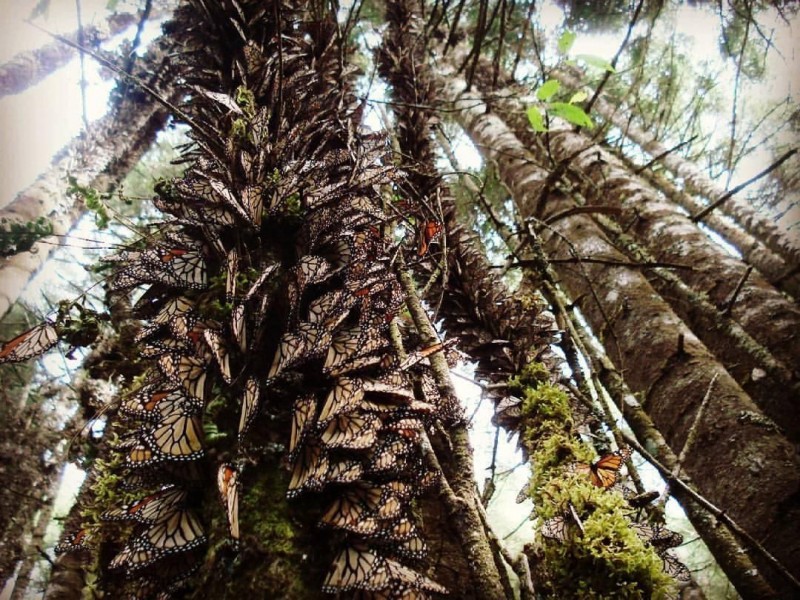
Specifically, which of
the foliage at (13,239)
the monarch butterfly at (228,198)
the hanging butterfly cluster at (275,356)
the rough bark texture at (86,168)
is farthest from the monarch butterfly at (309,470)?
the rough bark texture at (86,168)

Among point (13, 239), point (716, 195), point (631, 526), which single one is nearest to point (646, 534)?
point (631, 526)

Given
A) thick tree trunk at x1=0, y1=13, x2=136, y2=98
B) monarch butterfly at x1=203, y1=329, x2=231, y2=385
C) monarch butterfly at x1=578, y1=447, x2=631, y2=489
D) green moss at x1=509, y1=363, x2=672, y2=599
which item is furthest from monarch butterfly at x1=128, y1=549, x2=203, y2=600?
thick tree trunk at x1=0, y1=13, x2=136, y2=98

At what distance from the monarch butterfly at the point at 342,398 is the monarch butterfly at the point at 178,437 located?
27 centimetres

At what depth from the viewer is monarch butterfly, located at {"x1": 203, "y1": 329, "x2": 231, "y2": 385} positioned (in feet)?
3.30

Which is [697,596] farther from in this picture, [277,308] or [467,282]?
[277,308]

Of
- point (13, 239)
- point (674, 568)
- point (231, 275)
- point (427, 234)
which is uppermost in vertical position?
point (13, 239)

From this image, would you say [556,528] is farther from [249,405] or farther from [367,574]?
[249,405]

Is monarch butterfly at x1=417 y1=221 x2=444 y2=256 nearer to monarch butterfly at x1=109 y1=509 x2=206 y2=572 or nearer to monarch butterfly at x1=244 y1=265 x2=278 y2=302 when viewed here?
monarch butterfly at x1=244 y1=265 x2=278 y2=302

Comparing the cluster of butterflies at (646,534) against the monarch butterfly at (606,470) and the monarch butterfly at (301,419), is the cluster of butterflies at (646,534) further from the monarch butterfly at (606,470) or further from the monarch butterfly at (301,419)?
the monarch butterfly at (301,419)

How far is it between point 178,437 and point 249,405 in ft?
0.51

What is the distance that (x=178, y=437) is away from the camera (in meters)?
0.95

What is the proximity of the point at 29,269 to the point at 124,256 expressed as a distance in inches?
158

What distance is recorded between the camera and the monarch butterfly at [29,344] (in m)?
1.18

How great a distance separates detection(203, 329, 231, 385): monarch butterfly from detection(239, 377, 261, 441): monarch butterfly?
48 millimetres
